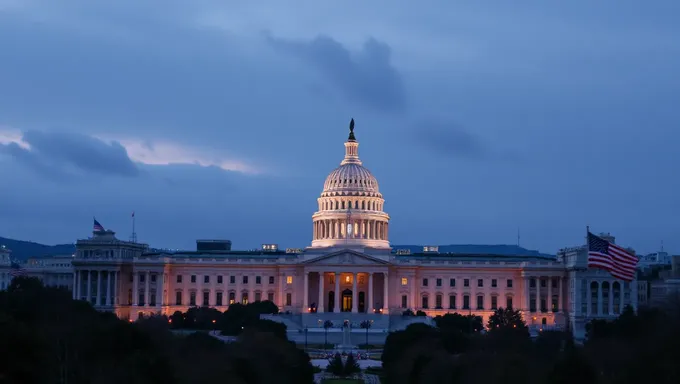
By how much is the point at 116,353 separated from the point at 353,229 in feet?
332

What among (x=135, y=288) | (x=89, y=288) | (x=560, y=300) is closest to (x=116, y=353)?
(x=135, y=288)

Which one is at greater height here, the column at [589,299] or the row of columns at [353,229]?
the row of columns at [353,229]

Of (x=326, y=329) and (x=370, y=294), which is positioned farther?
(x=370, y=294)

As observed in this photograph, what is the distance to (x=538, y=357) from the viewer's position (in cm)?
8325

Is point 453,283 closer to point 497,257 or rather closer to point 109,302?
point 497,257

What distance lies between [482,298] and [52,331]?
316 feet

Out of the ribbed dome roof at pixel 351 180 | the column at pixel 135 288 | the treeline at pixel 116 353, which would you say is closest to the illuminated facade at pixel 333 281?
the column at pixel 135 288

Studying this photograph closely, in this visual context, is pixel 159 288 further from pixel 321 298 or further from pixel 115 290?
pixel 321 298

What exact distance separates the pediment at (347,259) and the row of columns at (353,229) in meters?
10.4

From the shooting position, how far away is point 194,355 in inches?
3120

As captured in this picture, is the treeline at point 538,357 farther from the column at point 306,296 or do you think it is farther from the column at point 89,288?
the column at point 89,288

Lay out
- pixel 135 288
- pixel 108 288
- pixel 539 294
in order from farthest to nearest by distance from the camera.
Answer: pixel 135 288 < pixel 108 288 < pixel 539 294

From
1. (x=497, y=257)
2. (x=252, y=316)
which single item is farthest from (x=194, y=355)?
(x=497, y=257)

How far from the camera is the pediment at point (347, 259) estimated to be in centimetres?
16800
